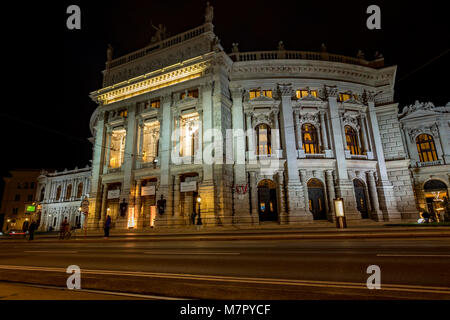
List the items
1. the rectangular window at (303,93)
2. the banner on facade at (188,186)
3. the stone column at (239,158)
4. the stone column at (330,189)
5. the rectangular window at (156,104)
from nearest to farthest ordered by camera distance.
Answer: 1. the stone column at (239,158)
2. the stone column at (330,189)
3. the banner on facade at (188,186)
4. the rectangular window at (303,93)
5. the rectangular window at (156,104)

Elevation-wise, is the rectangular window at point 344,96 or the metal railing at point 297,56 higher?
the metal railing at point 297,56

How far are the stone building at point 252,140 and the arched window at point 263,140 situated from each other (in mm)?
112

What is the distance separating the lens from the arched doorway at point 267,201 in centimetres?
2530

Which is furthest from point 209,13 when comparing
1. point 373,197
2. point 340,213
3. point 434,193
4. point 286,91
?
point 434,193

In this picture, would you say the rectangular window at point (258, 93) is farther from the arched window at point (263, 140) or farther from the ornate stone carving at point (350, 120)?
the ornate stone carving at point (350, 120)

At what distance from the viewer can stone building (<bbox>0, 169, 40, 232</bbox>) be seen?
63562 millimetres

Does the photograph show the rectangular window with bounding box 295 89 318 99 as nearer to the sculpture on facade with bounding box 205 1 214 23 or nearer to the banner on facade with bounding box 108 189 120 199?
the sculpture on facade with bounding box 205 1 214 23

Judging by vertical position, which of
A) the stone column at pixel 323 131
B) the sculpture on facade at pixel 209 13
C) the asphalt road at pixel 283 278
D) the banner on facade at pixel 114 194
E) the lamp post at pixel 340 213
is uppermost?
the sculpture on facade at pixel 209 13

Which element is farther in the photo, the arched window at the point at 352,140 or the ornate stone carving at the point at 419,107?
the ornate stone carving at the point at 419,107

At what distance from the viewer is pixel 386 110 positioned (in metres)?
28.4

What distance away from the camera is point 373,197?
2548 cm

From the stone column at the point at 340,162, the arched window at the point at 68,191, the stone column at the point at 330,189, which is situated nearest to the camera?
the stone column at the point at 340,162

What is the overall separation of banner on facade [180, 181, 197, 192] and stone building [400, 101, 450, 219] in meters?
23.7

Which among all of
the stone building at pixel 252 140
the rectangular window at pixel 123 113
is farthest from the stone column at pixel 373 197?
the rectangular window at pixel 123 113
